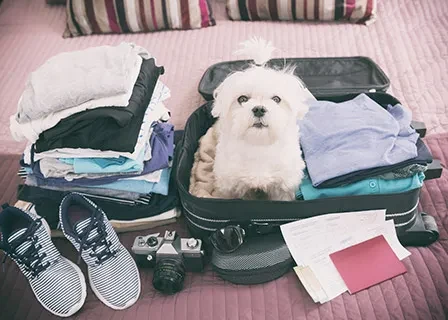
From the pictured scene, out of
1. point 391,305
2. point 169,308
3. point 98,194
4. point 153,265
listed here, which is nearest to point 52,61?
point 98,194

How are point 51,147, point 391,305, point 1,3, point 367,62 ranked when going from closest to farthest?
point 391,305
point 51,147
point 367,62
point 1,3

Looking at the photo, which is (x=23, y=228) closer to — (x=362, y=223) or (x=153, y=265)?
(x=153, y=265)

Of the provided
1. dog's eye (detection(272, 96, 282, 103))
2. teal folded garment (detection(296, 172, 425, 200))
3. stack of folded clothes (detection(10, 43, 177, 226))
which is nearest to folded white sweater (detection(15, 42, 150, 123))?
stack of folded clothes (detection(10, 43, 177, 226))

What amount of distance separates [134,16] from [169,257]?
126 centimetres

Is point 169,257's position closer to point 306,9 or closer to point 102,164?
point 102,164

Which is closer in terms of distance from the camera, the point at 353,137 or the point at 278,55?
the point at 353,137

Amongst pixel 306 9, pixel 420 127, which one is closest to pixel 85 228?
pixel 420 127

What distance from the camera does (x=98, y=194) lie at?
3.91ft

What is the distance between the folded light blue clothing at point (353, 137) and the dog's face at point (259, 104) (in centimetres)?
15

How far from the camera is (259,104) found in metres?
1.05

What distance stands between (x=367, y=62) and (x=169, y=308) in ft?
3.88

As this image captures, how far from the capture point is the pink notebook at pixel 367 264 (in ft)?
3.35

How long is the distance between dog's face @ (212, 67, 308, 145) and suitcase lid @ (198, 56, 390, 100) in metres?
0.45

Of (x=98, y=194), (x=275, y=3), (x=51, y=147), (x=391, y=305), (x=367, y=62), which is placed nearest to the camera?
(x=391, y=305)
